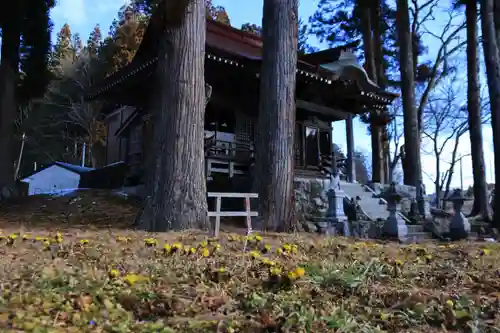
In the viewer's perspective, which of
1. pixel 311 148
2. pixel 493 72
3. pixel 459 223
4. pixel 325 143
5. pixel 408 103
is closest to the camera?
pixel 459 223

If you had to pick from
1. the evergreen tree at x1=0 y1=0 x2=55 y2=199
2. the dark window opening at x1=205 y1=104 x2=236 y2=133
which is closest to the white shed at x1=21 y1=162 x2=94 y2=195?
the evergreen tree at x1=0 y1=0 x2=55 y2=199

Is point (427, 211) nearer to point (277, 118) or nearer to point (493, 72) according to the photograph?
point (493, 72)

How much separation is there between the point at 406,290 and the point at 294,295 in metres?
0.64

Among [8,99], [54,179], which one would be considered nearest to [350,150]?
[8,99]

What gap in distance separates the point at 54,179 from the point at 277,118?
24313mm

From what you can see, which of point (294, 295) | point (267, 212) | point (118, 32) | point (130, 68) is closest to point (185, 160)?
point (267, 212)

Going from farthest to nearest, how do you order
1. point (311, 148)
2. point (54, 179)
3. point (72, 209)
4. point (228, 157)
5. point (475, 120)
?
point (54, 179) < point (311, 148) < point (475, 120) < point (228, 157) < point (72, 209)

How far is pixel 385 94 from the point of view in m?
15.6

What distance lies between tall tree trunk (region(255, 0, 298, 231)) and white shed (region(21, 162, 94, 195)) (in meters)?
21.3

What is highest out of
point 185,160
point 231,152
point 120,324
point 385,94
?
point 385,94

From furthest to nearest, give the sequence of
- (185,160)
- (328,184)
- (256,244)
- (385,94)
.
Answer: (385,94) → (328,184) → (185,160) → (256,244)

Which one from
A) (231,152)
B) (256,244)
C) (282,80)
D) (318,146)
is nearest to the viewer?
(256,244)

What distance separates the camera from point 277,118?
7996 mm

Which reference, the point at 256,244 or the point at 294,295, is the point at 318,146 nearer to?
the point at 256,244
